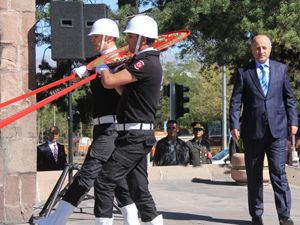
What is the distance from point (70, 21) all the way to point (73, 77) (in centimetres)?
220

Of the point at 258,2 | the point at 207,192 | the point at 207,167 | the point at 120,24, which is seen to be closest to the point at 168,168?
the point at 207,167

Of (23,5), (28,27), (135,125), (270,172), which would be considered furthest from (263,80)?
(23,5)

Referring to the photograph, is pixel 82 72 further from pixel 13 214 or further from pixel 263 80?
pixel 13 214

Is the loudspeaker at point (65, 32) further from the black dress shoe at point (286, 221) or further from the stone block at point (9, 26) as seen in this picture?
the black dress shoe at point (286, 221)

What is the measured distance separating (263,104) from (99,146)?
1720 mm

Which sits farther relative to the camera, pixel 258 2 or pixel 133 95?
pixel 258 2

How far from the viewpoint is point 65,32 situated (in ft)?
25.5

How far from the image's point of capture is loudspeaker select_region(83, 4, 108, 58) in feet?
26.2

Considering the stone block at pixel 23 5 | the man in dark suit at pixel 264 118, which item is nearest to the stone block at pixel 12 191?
the stone block at pixel 23 5

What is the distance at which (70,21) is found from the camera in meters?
7.84

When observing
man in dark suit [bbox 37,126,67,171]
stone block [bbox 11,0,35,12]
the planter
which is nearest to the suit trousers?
stone block [bbox 11,0,35,12]

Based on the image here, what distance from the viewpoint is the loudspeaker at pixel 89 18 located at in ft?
26.2

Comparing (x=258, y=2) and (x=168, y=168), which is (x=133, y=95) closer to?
(x=168, y=168)

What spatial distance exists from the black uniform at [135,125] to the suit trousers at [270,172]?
5.47 feet
